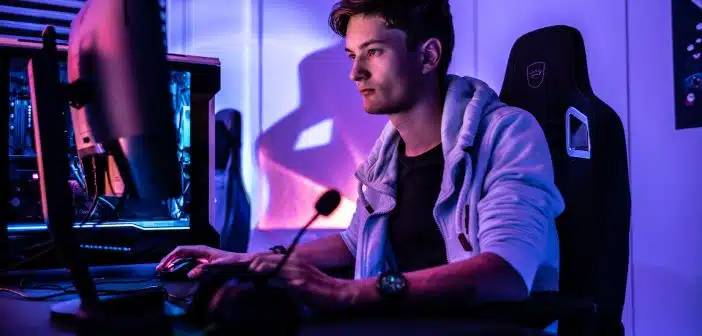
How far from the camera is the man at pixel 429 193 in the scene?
3.13ft

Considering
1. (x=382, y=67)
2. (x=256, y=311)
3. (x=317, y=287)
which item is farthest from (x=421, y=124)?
(x=256, y=311)

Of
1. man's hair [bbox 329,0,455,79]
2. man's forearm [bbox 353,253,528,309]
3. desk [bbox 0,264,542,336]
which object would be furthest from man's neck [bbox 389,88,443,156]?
desk [bbox 0,264,542,336]

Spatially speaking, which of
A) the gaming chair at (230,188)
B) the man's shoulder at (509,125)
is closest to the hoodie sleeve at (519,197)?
the man's shoulder at (509,125)

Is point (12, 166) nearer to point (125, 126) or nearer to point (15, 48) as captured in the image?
point (15, 48)

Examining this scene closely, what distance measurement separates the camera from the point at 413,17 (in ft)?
5.11

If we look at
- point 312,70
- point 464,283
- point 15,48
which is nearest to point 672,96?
point 464,283

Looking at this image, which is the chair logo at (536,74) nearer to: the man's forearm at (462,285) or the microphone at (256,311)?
the man's forearm at (462,285)

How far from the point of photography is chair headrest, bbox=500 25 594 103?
123 cm

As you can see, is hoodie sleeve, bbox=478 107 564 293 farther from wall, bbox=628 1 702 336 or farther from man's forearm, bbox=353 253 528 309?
wall, bbox=628 1 702 336

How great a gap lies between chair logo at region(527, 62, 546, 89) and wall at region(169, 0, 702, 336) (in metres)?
0.75

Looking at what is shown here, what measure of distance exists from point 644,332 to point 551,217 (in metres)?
1.00

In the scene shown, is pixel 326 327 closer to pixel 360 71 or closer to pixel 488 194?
pixel 488 194

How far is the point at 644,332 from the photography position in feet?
6.11

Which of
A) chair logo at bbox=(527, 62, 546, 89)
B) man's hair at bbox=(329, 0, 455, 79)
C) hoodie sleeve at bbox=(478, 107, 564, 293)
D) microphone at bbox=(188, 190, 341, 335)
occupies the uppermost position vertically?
man's hair at bbox=(329, 0, 455, 79)
